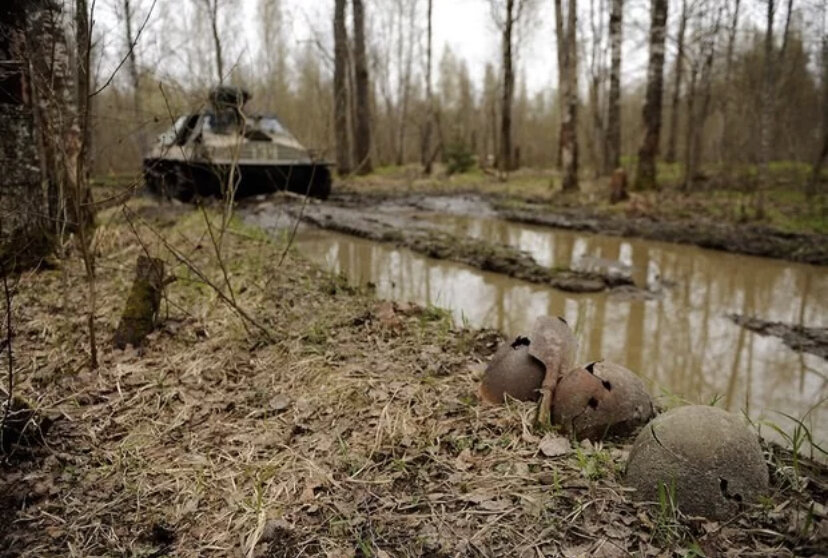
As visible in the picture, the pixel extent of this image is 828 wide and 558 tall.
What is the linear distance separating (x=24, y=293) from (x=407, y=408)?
3481mm

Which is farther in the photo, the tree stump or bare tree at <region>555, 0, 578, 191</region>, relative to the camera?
bare tree at <region>555, 0, 578, 191</region>

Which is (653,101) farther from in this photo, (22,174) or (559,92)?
(22,174)

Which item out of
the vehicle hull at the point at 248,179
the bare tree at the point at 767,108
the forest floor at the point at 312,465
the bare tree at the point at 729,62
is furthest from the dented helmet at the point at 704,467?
the bare tree at the point at 729,62

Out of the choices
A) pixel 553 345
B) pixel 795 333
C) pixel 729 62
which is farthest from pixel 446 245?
pixel 729 62

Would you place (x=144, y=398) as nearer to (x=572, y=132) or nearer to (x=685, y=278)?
(x=685, y=278)

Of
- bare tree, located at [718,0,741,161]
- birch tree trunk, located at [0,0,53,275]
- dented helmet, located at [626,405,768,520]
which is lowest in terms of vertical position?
dented helmet, located at [626,405,768,520]

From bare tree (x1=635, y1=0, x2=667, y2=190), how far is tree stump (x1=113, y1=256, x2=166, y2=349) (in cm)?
1190

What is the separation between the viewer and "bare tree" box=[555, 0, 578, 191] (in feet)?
40.0

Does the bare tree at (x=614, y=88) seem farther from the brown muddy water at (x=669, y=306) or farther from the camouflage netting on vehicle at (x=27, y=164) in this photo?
the camouflage netting on vehicle at (x=27, y=164)

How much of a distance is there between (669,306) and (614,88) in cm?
1146

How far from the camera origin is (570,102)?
1287cm

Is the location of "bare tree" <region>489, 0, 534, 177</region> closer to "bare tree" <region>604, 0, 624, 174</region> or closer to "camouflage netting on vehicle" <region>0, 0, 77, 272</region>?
"bare tree" <region>604, 0, 624, 174</region>

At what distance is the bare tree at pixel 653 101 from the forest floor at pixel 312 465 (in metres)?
10.9

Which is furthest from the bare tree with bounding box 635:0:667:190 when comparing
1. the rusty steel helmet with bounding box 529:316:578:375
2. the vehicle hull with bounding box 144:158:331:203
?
the rusty steel helmet with bounding box 529:316:578:375
